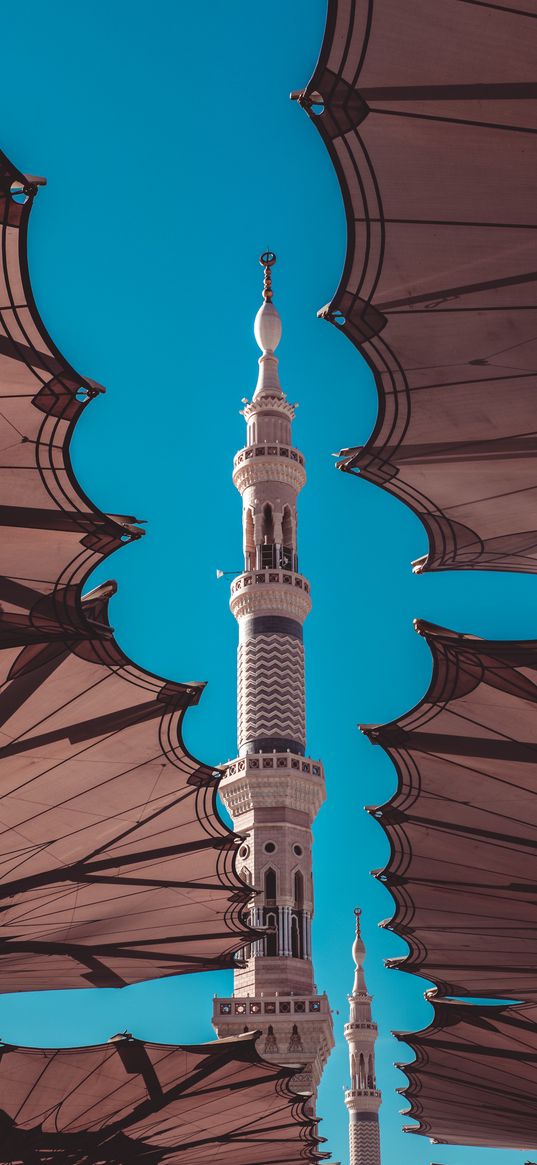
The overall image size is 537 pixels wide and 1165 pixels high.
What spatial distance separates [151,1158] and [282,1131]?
7.01ft

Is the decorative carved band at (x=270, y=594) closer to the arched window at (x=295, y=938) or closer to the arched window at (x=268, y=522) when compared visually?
the arched window at (x=268, y=522)

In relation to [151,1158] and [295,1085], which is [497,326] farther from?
[295,1085]

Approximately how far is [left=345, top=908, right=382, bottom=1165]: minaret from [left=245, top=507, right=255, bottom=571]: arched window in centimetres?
2398

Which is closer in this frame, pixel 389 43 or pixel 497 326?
pixel 389 43

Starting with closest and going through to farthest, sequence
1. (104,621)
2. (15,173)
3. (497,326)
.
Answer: (15,173)
(497,326)
(104,621)

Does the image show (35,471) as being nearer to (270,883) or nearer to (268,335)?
(270,883)

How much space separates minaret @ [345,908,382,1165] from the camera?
195 ft

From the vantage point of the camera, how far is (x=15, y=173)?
30.4ft

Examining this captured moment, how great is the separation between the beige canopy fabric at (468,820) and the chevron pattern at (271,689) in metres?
19.4

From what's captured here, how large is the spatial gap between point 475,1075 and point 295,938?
17023 mm

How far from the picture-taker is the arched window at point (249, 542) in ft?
137

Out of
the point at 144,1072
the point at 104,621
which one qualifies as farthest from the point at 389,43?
the point at 144,1072

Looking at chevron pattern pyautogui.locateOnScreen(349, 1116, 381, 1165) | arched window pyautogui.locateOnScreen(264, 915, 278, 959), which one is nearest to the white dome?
arched window pyautogui.locateOnScreen(264, 915, 278, 959)

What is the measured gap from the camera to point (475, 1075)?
2142cm
